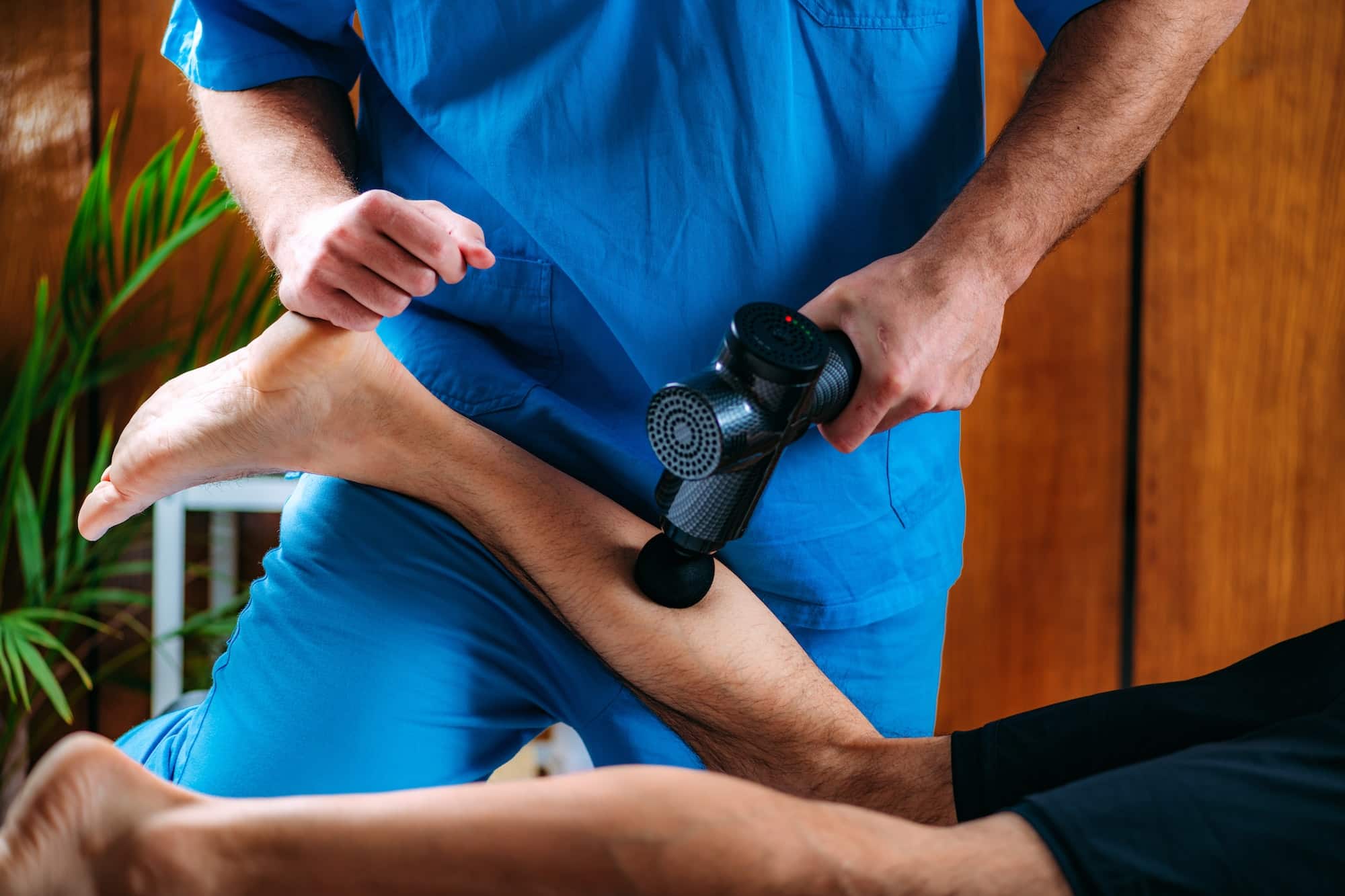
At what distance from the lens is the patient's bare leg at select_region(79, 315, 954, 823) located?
949 mm

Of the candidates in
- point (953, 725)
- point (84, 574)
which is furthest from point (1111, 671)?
point (84, 574)

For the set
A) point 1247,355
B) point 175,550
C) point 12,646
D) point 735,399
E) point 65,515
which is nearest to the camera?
point 735,399

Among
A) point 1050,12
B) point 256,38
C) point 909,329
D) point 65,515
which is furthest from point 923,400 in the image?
point 65,515

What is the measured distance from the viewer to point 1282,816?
571 mm

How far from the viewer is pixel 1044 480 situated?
2293 millimetres

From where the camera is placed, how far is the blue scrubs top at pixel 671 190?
93cm

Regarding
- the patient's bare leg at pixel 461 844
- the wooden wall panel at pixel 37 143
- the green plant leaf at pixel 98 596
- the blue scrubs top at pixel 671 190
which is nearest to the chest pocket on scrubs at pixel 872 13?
the blue scrubs top at pixel 671 190

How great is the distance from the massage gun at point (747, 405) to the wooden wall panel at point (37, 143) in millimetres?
1924

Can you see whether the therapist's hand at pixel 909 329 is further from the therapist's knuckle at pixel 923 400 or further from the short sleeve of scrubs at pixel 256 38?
the short sleeve of scrubs at pixel 256 38

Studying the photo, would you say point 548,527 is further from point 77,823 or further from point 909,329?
point 77,823

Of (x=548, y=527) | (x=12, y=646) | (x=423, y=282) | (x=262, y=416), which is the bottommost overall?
(x=12, y=646)

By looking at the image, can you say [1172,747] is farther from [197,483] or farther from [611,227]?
[197,483]

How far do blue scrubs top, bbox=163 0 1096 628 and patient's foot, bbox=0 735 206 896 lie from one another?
56 cm

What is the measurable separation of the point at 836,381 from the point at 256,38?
0.75 m
